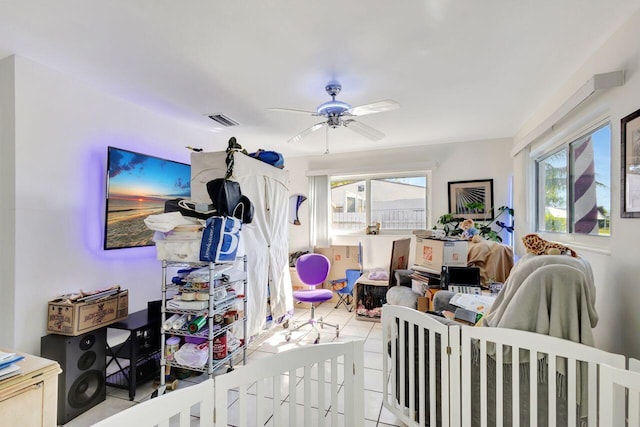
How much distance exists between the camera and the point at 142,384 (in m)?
2.44

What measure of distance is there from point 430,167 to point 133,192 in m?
3.71

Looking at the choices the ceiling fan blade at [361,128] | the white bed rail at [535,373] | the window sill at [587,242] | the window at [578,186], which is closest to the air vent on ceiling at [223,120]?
the ceiling fan blade at [361,128]

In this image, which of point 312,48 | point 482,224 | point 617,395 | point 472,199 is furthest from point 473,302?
point 472,199

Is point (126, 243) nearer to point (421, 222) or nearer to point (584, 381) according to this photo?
point (584, 381)

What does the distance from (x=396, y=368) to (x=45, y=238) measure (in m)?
2.61

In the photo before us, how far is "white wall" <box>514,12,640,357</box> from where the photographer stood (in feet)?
5.12

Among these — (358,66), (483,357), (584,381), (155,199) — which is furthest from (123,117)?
(584,381)

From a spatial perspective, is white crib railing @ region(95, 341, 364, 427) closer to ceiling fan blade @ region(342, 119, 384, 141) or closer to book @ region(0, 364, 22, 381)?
book @ region(0, 364, 22, 381)

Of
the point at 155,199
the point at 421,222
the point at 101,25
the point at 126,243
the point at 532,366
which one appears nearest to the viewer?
the point at 532,366

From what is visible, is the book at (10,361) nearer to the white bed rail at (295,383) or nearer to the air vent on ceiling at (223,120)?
the white bed rail at (295,383)

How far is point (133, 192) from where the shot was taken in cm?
276

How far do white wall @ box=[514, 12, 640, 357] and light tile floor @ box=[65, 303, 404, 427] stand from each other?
1.44m

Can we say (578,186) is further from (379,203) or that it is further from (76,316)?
(76,316)

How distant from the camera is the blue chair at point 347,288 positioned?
4.50 metres
